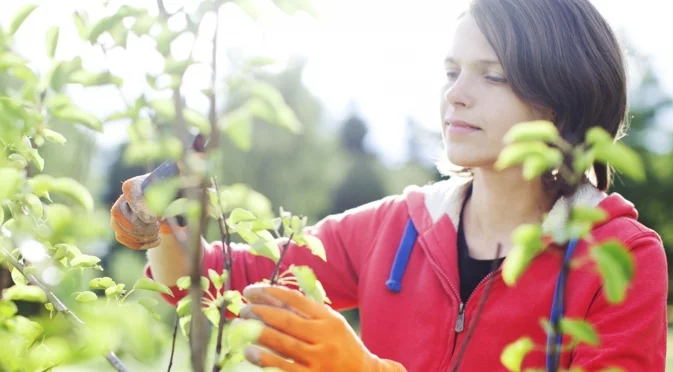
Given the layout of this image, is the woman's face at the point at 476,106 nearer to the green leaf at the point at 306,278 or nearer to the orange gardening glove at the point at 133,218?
the orange gardening glove at the point at 133,218

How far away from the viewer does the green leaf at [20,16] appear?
111 cm

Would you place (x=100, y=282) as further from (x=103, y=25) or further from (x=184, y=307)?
(x=103, y=25)

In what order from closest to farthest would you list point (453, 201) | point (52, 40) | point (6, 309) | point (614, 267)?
point (614, 267) → point (6, 309) → point (52, 40) → point (453, 201)

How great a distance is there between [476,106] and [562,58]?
31 centimetres

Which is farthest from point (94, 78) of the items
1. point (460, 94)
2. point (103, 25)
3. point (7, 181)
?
point (460, 94)

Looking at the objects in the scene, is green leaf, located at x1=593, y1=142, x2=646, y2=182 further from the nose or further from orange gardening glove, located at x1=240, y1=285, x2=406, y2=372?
the nose

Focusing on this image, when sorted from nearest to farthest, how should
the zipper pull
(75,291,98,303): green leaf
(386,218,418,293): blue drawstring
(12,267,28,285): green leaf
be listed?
1. (75,291,98,303): green leaf
2. (12,267,28,285): green leaf
3. the zipper pull
4. (386,218,418,293): blue drawstring

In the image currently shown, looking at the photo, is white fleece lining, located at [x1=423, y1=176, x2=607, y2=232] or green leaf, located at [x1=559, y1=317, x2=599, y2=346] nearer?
green leaf, located at [x1=559, y1=317, x2=599, y2=346]

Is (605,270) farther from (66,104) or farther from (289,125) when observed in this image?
(66,104)

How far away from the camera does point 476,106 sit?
74.6 inches

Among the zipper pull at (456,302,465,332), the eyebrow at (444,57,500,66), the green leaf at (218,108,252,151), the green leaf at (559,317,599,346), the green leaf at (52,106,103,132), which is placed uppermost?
the green leaf at (218,108,252,151)

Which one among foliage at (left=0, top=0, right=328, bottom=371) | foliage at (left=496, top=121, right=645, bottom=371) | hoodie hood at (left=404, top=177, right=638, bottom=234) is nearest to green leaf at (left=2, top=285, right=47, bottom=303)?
foliage at (left=0, top=0, right=328, bottom=371)

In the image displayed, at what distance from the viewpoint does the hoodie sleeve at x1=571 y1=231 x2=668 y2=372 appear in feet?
5.69

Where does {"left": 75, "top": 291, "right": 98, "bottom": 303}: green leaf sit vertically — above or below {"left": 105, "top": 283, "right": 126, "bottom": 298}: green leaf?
above
